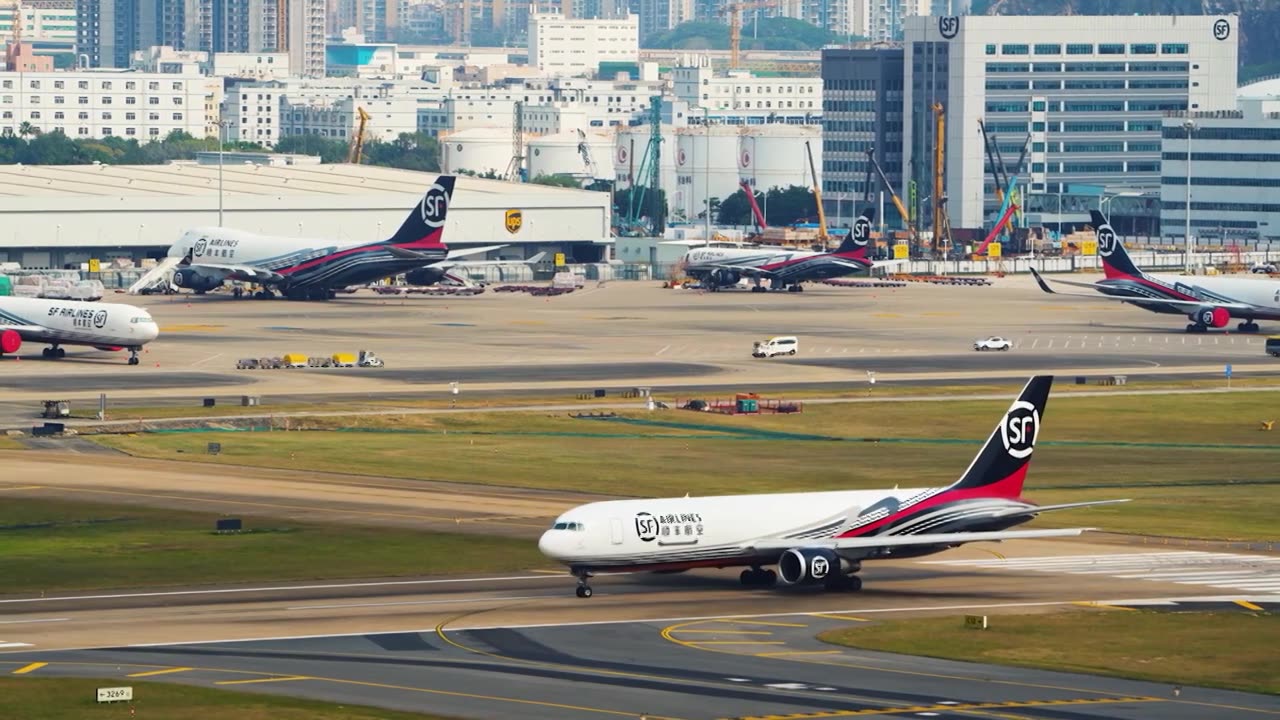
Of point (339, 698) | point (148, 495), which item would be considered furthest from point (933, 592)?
point (148, 495)

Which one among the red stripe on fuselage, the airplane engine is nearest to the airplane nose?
the red stripe on fuselage

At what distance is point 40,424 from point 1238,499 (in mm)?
65199

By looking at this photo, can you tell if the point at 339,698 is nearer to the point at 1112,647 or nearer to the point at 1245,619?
the point at 1112,647

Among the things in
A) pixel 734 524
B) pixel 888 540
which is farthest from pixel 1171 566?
pixel 734 524

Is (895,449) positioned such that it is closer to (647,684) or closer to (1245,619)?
(1245,619)

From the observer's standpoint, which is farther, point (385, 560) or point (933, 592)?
point (385, 560)

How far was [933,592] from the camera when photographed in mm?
76250

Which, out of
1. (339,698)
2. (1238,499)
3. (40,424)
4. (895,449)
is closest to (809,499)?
(339,698)

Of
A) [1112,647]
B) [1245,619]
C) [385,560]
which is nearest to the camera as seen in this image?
[1112,647]

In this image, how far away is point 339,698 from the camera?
5709cm

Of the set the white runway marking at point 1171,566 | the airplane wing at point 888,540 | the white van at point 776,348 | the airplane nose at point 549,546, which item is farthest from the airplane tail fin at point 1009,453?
the white van at point 776,348

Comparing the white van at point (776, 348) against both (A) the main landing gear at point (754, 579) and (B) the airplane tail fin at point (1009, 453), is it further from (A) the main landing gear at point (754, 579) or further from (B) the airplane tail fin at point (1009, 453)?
(A) the main landing gear at point (754, 579)

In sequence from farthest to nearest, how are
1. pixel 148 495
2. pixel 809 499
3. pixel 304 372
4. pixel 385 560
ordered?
1. pixel 304 372
2. pixel 148 495
3. pixel 385 560
4. pixel 809 499

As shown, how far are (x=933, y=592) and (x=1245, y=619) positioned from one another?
10.8 meters
